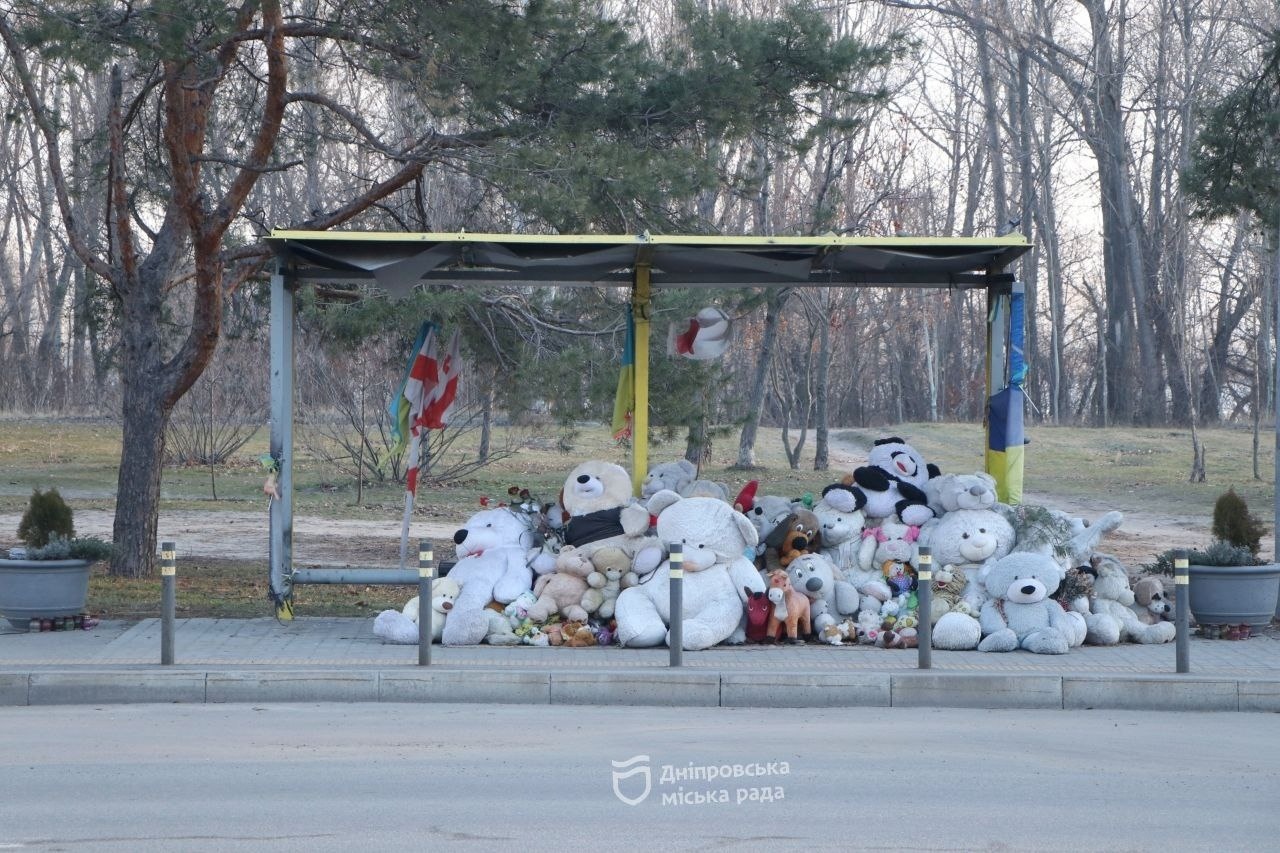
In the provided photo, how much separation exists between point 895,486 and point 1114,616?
2.02 meters

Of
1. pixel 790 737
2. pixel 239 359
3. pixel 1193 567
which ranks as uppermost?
pixel 239 359

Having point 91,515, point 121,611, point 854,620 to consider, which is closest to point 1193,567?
point 854,620

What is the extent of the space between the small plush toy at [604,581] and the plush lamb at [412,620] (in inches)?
41.6

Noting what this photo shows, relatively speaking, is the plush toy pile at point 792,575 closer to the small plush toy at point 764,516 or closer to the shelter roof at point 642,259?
the small plush toy at point 764,516

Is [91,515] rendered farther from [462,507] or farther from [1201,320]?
[1201,320]

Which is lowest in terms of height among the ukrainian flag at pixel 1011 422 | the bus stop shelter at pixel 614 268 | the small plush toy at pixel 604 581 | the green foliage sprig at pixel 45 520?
the small plush toy at pixel 604 581

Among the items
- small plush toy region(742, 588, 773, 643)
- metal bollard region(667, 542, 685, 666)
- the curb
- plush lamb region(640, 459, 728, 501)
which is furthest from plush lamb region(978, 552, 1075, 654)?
metal bollard region(667, 542, 685, 666)

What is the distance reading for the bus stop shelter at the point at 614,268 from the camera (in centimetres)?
1100

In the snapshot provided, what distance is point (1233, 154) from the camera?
14.4 metres

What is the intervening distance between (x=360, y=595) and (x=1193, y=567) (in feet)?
25.5

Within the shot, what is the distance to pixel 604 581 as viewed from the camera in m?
10.6

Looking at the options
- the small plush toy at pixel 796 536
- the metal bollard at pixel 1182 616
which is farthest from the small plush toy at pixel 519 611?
the metal bollard at pixel 1182 616

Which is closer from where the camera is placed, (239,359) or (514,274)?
(514,274)

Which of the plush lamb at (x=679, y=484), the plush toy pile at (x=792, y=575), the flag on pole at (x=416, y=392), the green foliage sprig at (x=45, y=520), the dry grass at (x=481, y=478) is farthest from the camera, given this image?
the dry grass at (x=481, y=478)
